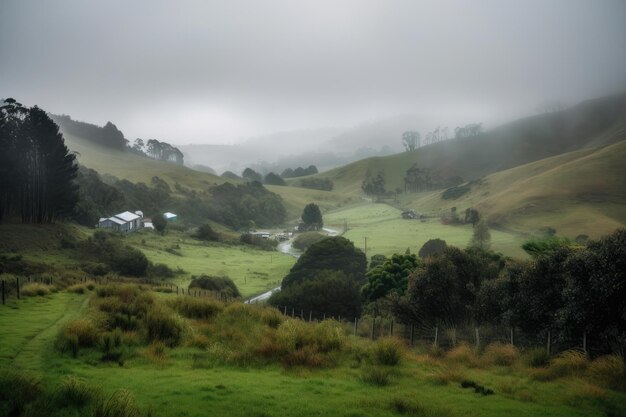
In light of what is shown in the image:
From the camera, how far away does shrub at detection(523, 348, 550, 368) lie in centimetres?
1295

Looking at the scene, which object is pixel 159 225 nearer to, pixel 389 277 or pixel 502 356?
pixel 389 277

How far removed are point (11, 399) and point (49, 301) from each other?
14836 millimetres

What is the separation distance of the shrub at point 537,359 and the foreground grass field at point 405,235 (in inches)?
1761

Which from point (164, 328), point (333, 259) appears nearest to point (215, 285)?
point (333, 259)

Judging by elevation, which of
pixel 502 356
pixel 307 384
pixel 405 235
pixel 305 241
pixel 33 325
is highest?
pixel 33 325

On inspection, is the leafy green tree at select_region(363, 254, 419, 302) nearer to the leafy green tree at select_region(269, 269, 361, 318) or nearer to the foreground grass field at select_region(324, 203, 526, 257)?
the leafy green tree at select_region(269, 269, 361, 318)

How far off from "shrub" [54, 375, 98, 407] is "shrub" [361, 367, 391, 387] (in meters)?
6.39

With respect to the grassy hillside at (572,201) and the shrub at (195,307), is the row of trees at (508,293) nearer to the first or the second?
the shrub at (195,307)

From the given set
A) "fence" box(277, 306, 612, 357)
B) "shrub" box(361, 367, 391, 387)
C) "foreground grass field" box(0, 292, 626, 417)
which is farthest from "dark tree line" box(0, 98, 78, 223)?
"shrub" box(361, 367, 391, 387)

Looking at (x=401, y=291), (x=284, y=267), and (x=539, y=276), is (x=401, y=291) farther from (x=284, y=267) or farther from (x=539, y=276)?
(x=284, y=267)

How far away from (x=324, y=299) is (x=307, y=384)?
29.1m

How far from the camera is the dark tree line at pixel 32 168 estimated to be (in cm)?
5866

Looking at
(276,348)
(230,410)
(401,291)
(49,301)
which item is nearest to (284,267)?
(401,291)

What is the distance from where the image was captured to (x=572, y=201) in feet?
262
